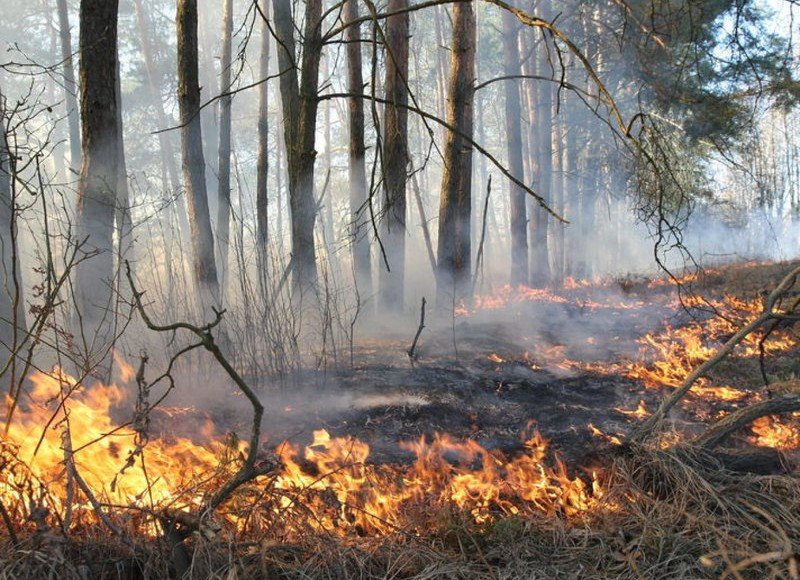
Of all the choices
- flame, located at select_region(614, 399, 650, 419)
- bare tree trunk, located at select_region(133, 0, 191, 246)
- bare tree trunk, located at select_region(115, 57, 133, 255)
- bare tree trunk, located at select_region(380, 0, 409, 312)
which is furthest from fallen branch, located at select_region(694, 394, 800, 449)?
Answer: bare tree trunk, located at select_region(133, 0, 191, 246)

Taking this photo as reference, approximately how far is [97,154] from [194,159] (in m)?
3.08

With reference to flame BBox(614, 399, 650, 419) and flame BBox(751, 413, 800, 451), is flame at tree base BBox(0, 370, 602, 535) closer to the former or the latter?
flame BBox(614, 399, 650, 419)

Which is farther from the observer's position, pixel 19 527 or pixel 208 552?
pixel 19 527

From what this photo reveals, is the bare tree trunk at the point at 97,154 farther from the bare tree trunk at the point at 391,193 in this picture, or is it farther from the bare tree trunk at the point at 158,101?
the bare tree trunk at the point at 158,101

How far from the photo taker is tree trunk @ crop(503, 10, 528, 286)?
50.3ft

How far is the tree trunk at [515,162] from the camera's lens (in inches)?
603

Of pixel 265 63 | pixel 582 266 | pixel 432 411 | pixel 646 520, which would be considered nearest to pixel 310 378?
pixel 432 411

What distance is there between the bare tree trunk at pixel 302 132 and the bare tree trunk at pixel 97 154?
4.80 ft

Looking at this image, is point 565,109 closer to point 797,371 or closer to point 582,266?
point 582,266

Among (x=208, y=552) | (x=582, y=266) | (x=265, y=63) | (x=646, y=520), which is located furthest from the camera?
(x=582, y=266)

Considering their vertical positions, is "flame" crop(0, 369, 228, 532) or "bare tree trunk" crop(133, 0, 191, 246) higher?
"bare tree trunk" crop(133, 0, 191, 246)

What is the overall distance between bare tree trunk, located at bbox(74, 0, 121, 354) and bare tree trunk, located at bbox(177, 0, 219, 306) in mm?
833

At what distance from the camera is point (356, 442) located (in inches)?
164

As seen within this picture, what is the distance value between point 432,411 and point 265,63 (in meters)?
11.9
